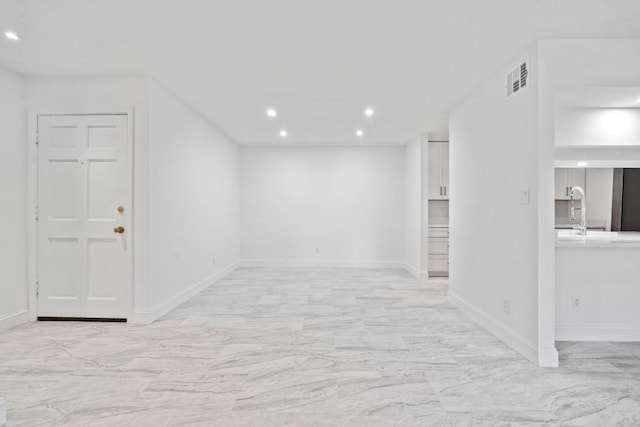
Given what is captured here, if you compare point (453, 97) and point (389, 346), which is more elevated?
point (453, 97)

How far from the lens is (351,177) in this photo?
8.12 m

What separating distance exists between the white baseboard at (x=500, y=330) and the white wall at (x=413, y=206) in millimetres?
2277

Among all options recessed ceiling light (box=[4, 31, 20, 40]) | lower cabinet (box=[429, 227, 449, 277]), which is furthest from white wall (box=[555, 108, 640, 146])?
recessed ceiling light (box=[4, 31, 20, 40])

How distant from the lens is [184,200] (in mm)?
5094

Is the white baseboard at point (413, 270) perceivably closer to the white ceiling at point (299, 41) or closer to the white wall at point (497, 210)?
the white wall at point (497, 210)

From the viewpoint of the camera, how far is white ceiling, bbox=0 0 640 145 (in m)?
2.66

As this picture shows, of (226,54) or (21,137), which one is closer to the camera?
(226,54)

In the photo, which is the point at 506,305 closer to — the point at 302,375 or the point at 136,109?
the point at 302,375

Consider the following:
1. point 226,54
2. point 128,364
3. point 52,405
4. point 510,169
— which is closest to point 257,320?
point 128,364

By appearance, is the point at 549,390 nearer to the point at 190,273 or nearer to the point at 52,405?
the point at 52,405

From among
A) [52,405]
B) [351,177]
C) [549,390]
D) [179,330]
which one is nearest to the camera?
[52,405]

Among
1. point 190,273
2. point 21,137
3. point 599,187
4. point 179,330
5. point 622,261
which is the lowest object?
point 179,330

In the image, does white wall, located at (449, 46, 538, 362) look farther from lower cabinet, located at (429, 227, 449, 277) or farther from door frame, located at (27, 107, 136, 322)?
door frame, located at (27, 107, 136, 322)

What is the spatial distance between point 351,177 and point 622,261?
205 inches
